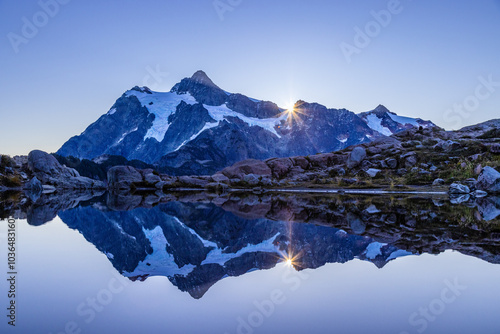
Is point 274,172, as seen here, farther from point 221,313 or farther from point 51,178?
point 221,313

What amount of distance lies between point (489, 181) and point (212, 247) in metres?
30.5

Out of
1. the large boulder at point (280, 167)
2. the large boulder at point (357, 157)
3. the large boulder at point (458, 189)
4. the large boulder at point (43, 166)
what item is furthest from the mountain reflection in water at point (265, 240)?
the large boulder at point (280, 167)

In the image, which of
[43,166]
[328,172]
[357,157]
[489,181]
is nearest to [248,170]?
[328,172]

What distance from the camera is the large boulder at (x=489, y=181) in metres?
32.9

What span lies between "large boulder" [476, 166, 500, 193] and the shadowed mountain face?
25349 mm

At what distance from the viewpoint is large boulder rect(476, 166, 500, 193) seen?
32906 millimetres

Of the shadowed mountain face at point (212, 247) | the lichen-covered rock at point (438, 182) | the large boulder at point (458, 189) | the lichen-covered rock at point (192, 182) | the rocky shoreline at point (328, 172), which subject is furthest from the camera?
the lichen-covered rock at point (192, 182)

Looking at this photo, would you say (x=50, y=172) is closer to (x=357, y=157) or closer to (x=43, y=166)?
(x=43, y=166)

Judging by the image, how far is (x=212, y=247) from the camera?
12375mm

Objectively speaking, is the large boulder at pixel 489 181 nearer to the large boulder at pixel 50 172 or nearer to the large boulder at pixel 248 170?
the large boulder at pixel 248 170

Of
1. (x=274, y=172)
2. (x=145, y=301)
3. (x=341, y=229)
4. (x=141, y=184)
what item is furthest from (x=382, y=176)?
(x=145, y=301)

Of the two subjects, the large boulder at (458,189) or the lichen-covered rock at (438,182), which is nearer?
the large boulder at (458,189)

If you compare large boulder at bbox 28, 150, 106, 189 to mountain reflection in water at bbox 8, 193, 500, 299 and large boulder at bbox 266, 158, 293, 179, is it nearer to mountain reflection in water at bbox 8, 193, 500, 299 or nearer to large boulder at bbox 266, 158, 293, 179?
large boulder at bbox 266, 158, 293, 179

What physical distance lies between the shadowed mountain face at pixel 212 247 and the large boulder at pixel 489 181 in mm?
25349
